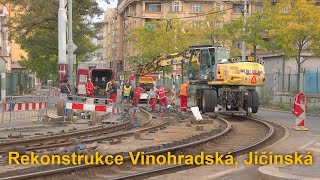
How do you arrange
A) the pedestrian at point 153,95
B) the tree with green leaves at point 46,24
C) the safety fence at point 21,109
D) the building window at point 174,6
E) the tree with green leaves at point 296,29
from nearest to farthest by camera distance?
the safety fence at point 21,109, the pedestrian at point 153,95, the tree with green leaves at point 296,29, the tree with green leaves at point 46,24, the building window at point 174,6

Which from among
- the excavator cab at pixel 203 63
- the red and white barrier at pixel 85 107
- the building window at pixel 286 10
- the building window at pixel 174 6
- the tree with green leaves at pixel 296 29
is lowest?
the red and white barrier at pixel 85 107

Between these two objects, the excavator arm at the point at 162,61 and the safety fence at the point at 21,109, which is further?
the excavator arm at the point at 162,61

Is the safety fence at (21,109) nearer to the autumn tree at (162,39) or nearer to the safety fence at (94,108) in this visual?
the safety fence at (94,108)

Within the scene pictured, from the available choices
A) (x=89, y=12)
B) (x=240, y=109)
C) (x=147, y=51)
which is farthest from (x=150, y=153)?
(x=147, y=51)

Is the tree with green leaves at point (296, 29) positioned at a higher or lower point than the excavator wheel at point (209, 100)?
higher

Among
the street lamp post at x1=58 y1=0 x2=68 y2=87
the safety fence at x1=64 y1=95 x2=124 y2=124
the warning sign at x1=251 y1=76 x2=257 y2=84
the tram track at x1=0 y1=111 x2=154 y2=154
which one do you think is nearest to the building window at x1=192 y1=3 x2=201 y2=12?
the street lamp post at x1=58 y1=0 x2=68 y2=87

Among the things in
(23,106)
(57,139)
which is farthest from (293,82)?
(57,139)

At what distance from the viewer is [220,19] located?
6425 cm

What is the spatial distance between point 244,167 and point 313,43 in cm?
2468

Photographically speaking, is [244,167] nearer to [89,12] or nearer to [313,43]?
[313,43]

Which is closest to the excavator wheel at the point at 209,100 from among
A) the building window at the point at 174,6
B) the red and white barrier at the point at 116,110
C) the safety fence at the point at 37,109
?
the safety fence at the point at 37,109

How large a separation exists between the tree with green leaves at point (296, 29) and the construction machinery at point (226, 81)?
7.30 metres

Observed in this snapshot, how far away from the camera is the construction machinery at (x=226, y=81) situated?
2598 centimetres

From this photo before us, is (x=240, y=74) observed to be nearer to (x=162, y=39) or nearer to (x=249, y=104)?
(x=249, y=104)
